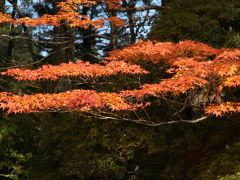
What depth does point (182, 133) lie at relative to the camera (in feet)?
Answer: 22.5

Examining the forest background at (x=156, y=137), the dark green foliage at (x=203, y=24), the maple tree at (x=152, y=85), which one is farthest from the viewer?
the dark green foliage at (x=203, y=24)

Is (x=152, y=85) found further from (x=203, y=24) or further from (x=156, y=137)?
(x=203, y=24)

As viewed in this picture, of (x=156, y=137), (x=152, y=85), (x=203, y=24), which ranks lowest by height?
(x=156, y=137)

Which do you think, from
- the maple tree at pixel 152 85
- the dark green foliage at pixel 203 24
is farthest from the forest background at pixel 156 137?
the maple tree at pixel 152 85

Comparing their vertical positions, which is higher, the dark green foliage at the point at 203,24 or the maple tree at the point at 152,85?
the dark green foliage at the point at 203,24

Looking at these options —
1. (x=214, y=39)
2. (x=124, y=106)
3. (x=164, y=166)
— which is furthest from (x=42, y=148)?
(x=214, y=39)

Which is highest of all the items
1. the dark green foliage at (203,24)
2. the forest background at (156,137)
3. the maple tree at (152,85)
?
the dark green foliage at (203,24)

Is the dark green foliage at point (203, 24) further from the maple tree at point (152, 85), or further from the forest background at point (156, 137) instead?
the maple tree at point (152, 85)

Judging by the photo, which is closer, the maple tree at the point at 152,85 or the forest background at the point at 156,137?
the maple tree at the point at 152,85

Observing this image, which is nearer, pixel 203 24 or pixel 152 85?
pixel 152 85

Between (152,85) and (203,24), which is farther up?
(203,24)

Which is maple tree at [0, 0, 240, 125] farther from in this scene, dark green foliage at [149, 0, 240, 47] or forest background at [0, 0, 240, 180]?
dark green foliage at [149, 0, 240, 47]

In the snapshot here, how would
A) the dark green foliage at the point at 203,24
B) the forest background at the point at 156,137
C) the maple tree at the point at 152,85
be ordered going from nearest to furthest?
the maple tree at the point at 152,85
the forest background at the point at 156,137
the dark green foliage at the point at 203,24

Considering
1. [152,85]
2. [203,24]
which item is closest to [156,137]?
[152,85]
